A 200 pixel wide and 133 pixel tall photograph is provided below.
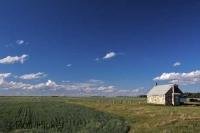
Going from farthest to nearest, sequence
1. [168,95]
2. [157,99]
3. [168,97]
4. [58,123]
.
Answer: [157,99] < [168,95] < [168,97] < [58,123]

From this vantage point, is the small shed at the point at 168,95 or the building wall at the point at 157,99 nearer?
the small shed at the point at 168,95

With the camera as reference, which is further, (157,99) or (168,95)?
(157,99)

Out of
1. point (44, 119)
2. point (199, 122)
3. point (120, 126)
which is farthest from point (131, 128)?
point (44, 119)

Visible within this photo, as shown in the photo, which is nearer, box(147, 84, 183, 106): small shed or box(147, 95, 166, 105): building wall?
box(147, 84, 183, 106): small shed

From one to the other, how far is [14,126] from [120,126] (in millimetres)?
15963

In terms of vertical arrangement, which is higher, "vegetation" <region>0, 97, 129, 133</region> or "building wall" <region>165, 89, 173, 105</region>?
"building wall" <region>165, 89, 173, 105</region>

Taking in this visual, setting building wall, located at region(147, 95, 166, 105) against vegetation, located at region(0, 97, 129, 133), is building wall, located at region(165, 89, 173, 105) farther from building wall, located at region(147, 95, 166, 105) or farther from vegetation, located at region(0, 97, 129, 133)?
vegetation, located at region(0, 97, 129, 133)

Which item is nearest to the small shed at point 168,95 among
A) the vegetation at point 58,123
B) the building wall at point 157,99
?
the building wall at point 157,99

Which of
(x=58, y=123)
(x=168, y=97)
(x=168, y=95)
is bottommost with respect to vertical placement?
(x=58, y=123)

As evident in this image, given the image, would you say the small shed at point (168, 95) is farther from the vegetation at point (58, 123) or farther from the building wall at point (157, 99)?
the vegetation at point (58, 123)

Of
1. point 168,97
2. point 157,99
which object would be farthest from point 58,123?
point 157,99

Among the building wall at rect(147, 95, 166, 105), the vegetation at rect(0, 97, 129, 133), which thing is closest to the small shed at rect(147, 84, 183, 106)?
the building wall at rect(147, 95, 166, 105)

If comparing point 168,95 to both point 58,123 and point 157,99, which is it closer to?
point 157,99

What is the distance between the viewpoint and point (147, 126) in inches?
1980
